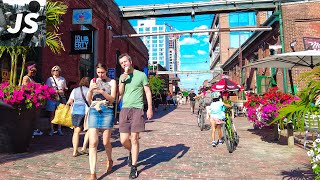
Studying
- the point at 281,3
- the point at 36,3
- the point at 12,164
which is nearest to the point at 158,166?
the point at 12,164

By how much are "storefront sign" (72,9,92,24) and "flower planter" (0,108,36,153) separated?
6.56 m

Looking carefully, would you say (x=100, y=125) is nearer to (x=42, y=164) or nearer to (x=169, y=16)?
(x=42, y=164)

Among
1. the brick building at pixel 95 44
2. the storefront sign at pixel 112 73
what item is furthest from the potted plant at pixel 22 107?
the storefront sign at pixel 112 73

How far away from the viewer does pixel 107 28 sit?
601 inches

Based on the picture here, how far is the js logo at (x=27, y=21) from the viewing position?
7.36 m

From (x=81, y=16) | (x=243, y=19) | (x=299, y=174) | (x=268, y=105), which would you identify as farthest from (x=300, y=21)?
(x=243, y=19)

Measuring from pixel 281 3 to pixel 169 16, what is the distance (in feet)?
23.8

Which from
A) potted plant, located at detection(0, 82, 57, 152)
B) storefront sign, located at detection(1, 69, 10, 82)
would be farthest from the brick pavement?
storefront sign, located at detection(1, 69, 10, 82)

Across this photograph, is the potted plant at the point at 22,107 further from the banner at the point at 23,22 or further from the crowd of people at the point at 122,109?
the banner at the point at 23,22

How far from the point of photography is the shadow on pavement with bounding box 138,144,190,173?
16.0 feet

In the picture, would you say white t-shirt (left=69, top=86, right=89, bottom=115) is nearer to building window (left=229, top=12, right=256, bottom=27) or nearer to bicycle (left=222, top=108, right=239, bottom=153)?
bicycle (left=222, top=108, right=239, bottom=153)

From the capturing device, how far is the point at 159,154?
5.58m

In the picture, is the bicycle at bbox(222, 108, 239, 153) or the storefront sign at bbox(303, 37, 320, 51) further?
the storefront sign at bbox(303, 37, 320, 51)

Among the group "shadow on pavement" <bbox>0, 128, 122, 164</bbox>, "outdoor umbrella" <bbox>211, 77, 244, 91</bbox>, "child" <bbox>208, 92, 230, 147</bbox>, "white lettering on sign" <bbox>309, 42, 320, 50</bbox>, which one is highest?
"white lettering on sign" <bbox>309, 42, 320, 50</bbox>
